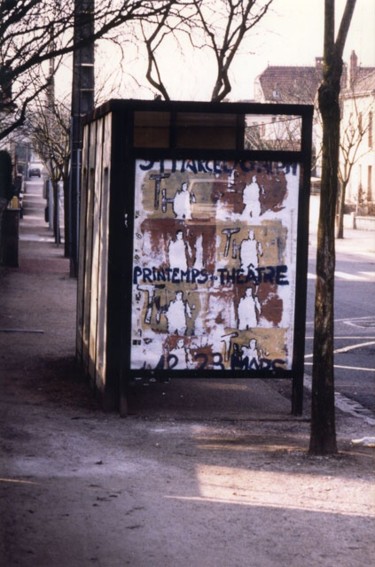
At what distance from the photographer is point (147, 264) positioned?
10516 mm

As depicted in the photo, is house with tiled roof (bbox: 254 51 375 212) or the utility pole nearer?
the utility pole

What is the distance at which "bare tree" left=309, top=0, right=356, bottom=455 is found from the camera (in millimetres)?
8898

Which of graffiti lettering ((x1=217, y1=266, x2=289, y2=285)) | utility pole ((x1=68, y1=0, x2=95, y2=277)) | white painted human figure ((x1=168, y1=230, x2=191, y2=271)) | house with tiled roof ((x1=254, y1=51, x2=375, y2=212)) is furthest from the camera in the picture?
Result: house with tiled roof ((x1=254, y1=51, x2=375, y2=212))

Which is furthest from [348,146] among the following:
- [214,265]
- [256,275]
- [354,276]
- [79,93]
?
[214,265]

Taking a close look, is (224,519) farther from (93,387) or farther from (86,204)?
(86,204)

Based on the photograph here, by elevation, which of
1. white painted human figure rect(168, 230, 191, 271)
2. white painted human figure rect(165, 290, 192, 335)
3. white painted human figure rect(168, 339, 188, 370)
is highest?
white painted human figure rect(168, 230, 191, 271)

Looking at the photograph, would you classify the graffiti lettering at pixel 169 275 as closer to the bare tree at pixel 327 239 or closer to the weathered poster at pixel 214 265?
the weathered poster at pixel 214 265

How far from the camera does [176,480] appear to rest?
8195mm

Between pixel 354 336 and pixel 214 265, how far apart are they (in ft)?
24.9

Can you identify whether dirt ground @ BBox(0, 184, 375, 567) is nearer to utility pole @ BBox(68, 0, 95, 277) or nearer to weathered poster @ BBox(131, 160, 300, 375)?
weathered poster @ BBox(131, 160, 300, 375)

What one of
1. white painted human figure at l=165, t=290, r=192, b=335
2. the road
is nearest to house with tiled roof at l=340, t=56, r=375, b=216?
the road

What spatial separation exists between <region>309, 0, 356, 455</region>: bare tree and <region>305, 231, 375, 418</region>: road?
2.39 meters

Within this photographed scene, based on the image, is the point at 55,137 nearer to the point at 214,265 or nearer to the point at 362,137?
the point at 362,137

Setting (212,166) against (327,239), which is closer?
(327,239)
